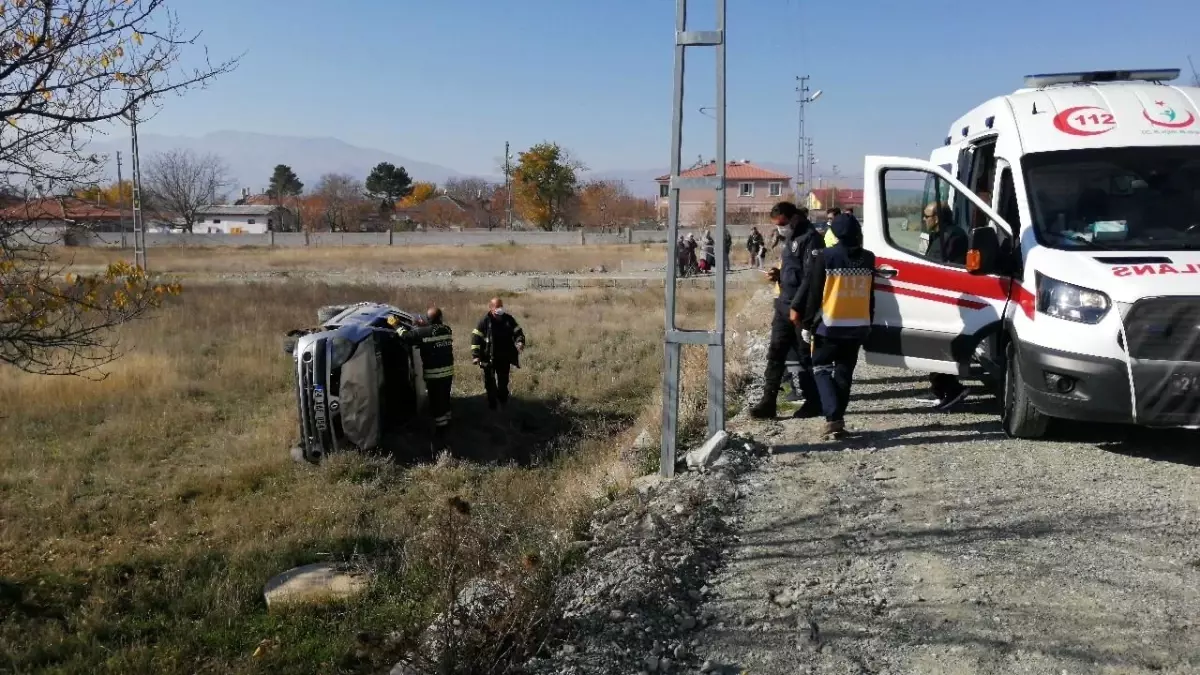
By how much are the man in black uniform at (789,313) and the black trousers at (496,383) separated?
5.32 metres

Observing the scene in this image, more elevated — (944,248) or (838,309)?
(944,248)

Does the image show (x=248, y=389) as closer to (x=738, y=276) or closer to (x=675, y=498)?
(x=675, y=498)

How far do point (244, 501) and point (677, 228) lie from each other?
18.7ft

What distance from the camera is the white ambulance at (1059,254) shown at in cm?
580

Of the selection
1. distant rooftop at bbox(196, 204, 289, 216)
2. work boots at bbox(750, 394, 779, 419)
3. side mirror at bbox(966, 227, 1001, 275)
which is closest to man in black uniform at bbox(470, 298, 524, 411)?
work boots at bbox(750, 394, 779, 419)

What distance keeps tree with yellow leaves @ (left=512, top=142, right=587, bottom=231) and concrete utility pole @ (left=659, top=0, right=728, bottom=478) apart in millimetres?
79222

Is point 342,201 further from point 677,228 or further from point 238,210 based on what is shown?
point 677,228

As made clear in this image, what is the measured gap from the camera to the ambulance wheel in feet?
21.9

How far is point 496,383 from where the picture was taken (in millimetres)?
12945

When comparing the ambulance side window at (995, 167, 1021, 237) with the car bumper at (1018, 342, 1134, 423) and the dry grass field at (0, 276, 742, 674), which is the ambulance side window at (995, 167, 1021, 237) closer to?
the car bumper at (1018, 342, 1134, 423)

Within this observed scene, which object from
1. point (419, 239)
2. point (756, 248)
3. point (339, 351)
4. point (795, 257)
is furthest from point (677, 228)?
point (419, 239)

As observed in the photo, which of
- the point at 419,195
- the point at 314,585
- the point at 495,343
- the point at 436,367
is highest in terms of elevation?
the point at 419,195

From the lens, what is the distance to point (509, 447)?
A: 11.7 m

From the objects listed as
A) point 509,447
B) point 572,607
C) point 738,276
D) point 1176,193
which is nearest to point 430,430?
point 509,447
